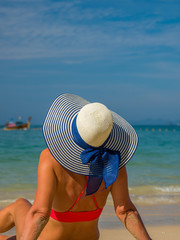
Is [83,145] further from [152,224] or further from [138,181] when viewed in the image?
[138,181]

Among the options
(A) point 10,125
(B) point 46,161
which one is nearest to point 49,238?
(B) point 46,161

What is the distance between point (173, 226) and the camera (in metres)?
3.61

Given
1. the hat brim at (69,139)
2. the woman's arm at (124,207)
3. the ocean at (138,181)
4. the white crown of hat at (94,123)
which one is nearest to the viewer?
the white crown of hat at (94,123)

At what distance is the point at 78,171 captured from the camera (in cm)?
173

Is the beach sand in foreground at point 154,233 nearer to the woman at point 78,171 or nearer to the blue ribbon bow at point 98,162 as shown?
the woman at point 78,171

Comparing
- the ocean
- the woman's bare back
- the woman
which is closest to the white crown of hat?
the woman

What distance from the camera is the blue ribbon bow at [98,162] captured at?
170 centimetres

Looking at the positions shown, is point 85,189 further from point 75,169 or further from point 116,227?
point 116,227

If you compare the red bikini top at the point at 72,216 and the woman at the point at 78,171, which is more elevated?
the woman at the point at 78,171

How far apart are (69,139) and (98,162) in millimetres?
179

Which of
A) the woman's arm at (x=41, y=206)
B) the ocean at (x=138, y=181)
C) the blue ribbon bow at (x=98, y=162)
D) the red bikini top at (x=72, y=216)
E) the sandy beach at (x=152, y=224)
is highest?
the blue ribbon bow at (x=98, y=162)

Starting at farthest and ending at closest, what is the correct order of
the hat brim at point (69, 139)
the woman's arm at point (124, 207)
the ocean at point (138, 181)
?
1. the ocean at point (138, 181)
2. the woman's arm at point (124, 207)
3. the hat brim at point (69, 139)

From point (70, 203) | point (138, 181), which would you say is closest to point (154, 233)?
point (70, 203)

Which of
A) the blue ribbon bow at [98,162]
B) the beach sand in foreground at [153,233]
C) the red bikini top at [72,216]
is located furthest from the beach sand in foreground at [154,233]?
the blue ribbon bow at [98,162]
